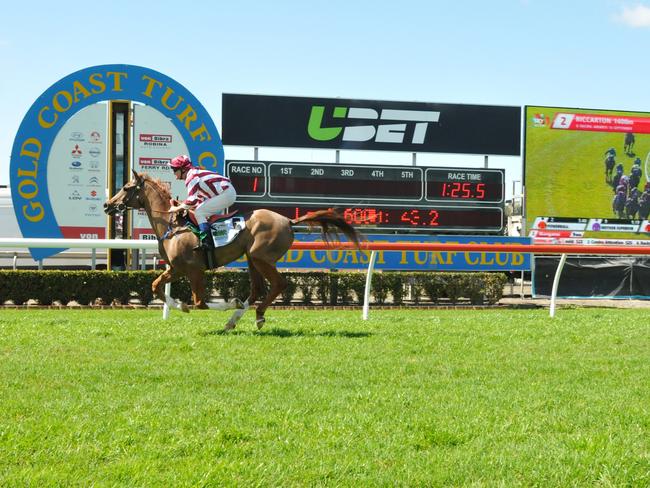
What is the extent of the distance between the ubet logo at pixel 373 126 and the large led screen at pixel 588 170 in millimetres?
3510

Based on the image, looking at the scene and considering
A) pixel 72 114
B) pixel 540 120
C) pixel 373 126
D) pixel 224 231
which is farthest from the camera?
pixel 540 120

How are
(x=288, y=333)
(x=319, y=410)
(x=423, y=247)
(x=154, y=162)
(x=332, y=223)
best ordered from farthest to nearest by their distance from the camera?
(x=154, y=162), (x=423, y=247), (x=332, y=223), (x=288, y=333), (x=319, y=410)

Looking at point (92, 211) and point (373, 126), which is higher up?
point (373, 126)

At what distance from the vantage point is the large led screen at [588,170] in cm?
1997

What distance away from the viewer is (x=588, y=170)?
20438 millimetres

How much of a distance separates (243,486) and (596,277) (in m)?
16.8

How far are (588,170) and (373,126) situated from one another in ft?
21.5

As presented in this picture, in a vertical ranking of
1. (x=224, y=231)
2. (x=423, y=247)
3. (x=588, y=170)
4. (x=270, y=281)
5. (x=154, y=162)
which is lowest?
(x=270, y=281)

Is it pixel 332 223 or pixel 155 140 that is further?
pixel 155 140

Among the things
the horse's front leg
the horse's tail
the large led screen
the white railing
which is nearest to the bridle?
the horse's front leg

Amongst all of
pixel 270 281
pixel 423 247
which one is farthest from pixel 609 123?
pixel 270 281

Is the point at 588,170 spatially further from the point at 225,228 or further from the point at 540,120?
the point at 225,228

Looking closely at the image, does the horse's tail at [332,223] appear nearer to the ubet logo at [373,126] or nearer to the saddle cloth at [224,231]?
the saddle cloth at [224,231]

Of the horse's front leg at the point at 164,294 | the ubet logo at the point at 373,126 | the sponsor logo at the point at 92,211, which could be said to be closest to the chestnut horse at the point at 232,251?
the horse's front leg at the point at 164,294
